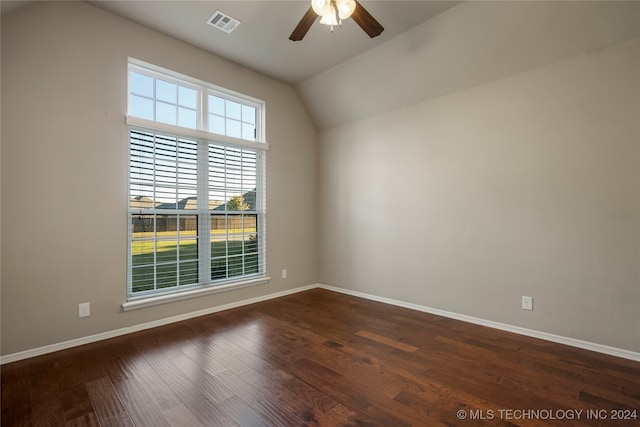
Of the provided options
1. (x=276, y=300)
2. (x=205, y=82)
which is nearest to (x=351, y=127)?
(x=205, y=82)

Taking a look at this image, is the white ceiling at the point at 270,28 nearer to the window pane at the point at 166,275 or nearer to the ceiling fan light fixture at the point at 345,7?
the ceiling fan light fixture at the point at 345,7

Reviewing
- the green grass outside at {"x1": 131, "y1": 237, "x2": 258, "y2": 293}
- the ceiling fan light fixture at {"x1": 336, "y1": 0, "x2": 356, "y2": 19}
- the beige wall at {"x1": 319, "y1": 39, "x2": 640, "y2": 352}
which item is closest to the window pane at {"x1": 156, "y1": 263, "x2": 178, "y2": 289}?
the green grass outside at {"x1": 131, "y1": 237, "x2": 258, "y2": 293}

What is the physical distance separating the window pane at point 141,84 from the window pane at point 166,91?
8 cm

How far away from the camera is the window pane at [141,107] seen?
3082 mm

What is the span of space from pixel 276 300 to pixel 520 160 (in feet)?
10.9

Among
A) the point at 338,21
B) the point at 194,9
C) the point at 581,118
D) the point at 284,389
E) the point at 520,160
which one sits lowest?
the point at 284,389

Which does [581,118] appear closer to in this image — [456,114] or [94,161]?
[456,114]

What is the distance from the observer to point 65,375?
2.19 meters

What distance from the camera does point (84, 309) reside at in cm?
272

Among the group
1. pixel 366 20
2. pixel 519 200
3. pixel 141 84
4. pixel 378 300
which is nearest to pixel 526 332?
pixel 519 200

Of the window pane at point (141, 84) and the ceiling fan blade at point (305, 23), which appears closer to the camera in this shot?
the ceiling fan blade at point (305, 23)

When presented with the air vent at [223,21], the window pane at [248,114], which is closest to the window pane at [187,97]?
the window pane at [248,114]

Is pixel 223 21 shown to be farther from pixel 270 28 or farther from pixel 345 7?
pixel 345 7

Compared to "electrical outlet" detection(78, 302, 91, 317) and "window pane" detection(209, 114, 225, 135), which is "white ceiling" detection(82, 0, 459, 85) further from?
"electrical outlet" detection(78, 302, 91, 317)
